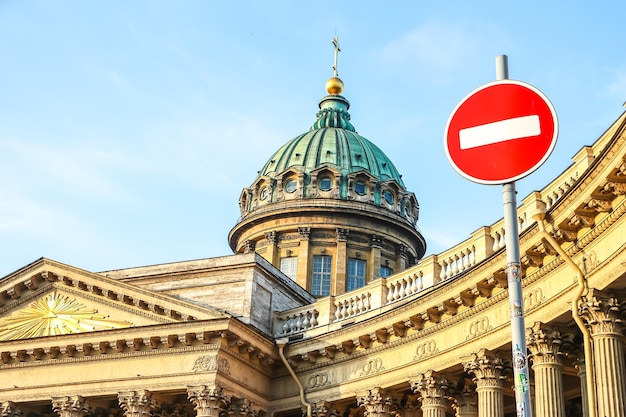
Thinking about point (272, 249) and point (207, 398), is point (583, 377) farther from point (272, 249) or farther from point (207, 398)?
point (272, 249)

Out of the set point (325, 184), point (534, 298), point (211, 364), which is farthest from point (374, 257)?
point (534, 298)

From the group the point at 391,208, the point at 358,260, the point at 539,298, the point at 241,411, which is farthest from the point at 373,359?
the point at 391,208

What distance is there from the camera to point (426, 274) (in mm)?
28812

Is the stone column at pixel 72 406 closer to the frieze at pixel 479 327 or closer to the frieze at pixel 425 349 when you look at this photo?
the frieze at pixel 425 349

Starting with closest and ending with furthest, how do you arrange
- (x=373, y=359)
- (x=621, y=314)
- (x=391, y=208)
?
(x=621, y=314) → (x=373, y=359) → (x=391, y=208)

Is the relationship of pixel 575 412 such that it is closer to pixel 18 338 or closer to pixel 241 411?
pixel 241 411

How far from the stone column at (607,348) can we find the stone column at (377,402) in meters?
9.14

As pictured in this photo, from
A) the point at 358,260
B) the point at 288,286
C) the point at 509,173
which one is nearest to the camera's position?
the point at 509,173

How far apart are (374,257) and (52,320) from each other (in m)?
19.7

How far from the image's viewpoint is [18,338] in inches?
1347

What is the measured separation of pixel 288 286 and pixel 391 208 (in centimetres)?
1755

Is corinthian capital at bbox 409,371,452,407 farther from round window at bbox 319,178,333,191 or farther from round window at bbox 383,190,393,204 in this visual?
round window at bbox 383,190,393,204

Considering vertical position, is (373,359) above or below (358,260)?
below

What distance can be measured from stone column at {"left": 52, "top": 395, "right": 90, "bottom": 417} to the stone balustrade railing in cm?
705
